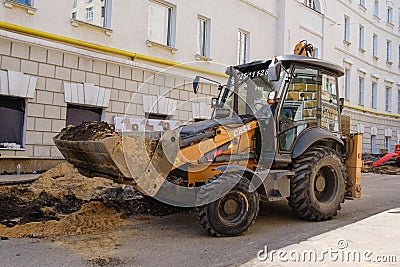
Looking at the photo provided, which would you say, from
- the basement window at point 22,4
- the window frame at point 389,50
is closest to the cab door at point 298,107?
the basement window at point 22,4

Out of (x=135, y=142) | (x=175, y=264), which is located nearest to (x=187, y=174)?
(x=135, y=142)

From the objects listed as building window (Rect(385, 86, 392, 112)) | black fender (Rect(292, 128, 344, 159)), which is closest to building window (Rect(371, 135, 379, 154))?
building window (Rect(385, 86, 392, 112))

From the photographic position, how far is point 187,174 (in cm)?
548

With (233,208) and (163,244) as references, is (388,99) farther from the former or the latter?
(163,244)

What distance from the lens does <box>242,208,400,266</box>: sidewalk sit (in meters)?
4.43

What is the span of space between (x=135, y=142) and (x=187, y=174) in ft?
3.25

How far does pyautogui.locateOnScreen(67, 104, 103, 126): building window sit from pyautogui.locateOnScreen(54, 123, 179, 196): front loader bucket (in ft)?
18.1

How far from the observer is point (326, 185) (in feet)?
21.7

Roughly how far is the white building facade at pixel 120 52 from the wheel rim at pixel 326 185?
3.78 metres

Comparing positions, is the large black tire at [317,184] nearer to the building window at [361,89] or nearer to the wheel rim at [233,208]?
the wheel rim at [233,208]

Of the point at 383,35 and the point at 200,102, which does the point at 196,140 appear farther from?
the point at 383,35

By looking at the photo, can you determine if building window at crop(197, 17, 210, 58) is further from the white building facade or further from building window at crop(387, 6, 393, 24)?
building window at crop(387, 6, 393, 24)

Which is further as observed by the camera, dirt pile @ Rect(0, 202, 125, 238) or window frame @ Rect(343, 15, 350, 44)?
window frame @ Rect(343, 15, 350, 44)

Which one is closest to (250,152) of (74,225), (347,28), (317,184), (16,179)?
(317,184)
